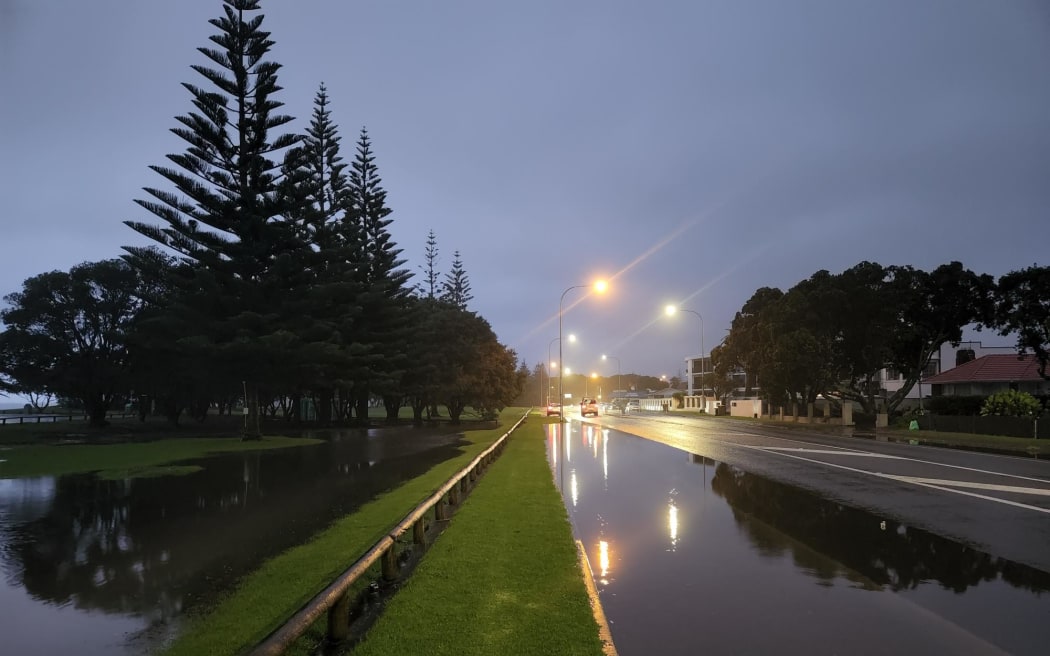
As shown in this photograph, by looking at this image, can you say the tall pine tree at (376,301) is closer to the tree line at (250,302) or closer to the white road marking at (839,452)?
the tree line at (250,302)

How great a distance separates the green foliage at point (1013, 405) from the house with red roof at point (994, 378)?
12304 millimetres

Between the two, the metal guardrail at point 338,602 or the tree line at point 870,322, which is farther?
the tree line at point 870,322

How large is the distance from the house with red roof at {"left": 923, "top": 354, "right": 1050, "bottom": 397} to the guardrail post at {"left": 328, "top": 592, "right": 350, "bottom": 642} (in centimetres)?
5038

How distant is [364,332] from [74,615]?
130 feet

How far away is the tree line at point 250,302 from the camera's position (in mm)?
33031

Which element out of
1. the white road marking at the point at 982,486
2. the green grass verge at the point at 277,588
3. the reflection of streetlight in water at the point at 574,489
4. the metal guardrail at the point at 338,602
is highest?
the metal guardrail at the point at 338,602

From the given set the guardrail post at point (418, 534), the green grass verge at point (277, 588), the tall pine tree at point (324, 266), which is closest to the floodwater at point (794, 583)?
the guardrail post at point (418, 534)

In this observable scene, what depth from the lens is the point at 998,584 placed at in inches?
271

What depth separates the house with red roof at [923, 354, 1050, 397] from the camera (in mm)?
46250

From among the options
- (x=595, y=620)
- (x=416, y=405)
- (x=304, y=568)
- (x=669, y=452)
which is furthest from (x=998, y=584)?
(x=416, y=405)

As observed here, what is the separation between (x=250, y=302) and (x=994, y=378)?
51.3 metres

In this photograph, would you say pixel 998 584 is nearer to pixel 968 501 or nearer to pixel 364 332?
pixel 968 501

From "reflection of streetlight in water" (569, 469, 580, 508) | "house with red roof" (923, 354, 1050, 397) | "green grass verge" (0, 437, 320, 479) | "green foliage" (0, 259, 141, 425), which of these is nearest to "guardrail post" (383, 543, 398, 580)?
"reflection of streetlight in water" (569, 469, 580, 508)

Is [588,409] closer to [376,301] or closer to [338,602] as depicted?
[376,301]
